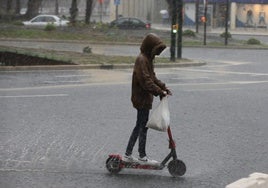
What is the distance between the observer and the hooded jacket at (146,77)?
7418 mm

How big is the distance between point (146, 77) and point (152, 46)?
0.41 m

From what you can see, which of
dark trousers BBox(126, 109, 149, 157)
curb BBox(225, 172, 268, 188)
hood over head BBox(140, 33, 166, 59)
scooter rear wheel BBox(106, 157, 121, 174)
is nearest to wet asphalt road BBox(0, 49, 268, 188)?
scooter rear wheel BBox(106, 157, 121, 174)

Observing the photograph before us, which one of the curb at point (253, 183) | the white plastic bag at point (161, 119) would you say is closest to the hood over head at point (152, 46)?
the white plastic bag at point (161, 119)

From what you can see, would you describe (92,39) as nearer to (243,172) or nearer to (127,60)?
(127,60)

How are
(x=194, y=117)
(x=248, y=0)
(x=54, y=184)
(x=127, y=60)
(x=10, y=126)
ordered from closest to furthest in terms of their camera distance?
(x=54, y=184) < (x=10, y=126) < (x=194, y=117) < (x=127, y=60) < (x=248, y=0)

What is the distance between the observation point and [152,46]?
24.8 ft

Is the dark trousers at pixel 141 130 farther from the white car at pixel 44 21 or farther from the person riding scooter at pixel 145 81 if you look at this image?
the white car at pixel 44 21

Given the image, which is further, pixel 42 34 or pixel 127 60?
pixel 42 34

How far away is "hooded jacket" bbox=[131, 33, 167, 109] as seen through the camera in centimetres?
742

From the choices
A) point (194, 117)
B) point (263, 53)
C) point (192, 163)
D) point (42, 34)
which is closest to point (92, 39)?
point (42, 34)

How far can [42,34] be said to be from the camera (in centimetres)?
3934

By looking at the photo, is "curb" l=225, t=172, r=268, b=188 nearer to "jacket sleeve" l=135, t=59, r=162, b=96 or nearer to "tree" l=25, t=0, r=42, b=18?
"jacket sleeve" l=135, t=59, r=162, b=96

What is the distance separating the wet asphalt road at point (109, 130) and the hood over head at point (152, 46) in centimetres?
150

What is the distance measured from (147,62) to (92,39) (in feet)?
104
